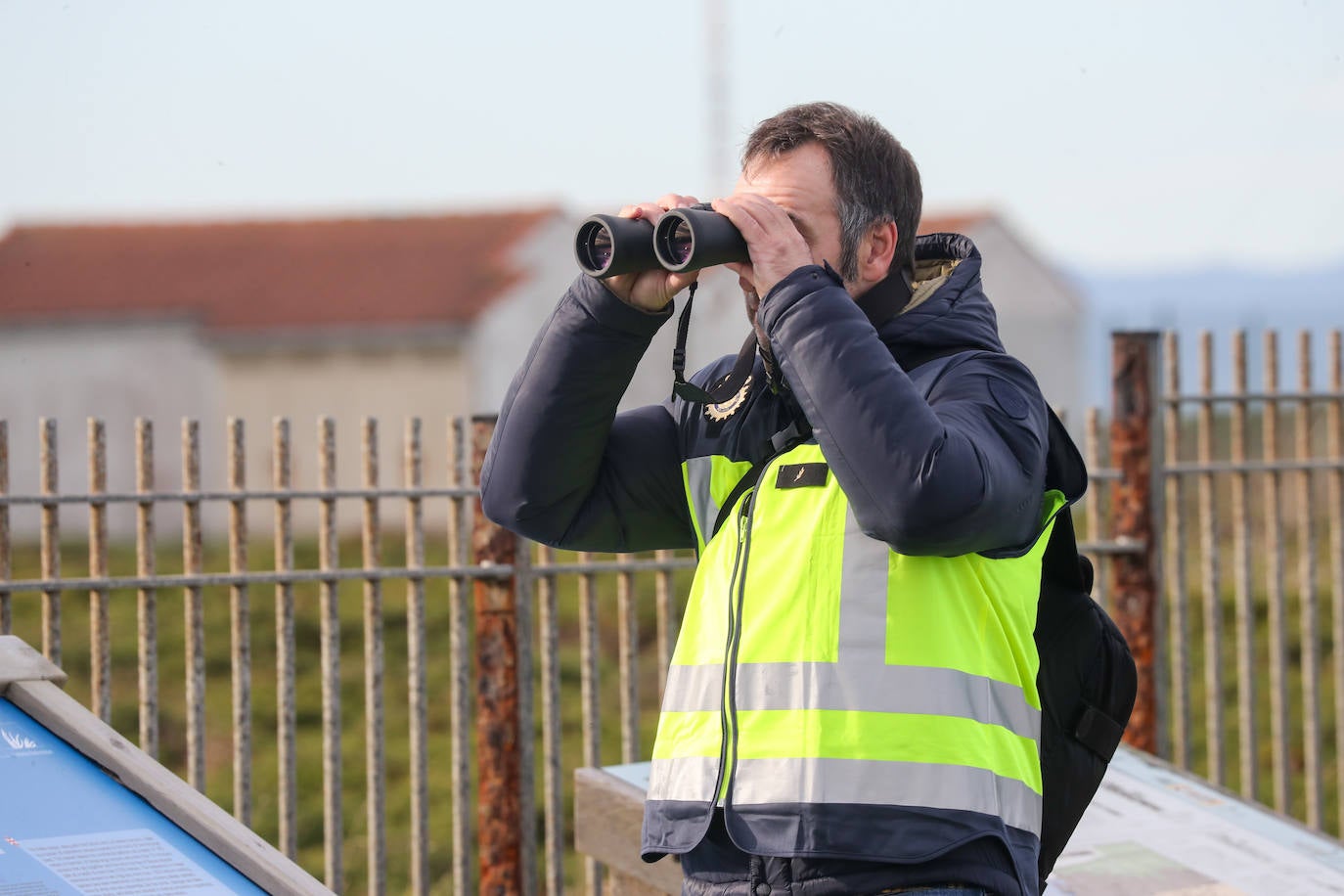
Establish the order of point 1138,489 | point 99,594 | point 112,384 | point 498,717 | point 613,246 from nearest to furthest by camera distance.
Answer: point 613,246 → point 99,594 → point 498,717 → point 1138,489 → point 112,384

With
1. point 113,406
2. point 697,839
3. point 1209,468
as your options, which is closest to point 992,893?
point 697,839

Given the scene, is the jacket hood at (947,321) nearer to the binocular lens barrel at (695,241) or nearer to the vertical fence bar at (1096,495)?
the binocular lens barrel at (695,241)

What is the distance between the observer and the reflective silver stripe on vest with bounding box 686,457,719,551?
236cm

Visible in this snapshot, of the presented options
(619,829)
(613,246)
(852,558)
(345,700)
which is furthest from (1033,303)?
(852,558)

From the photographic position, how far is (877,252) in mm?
2246

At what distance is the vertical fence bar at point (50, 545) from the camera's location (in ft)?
14.6

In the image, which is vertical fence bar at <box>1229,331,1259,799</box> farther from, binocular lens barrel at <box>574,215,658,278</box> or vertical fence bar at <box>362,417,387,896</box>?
binocular lens barrel at <box>574,215,658,278</box>

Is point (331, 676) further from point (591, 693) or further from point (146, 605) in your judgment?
point (591, 693)

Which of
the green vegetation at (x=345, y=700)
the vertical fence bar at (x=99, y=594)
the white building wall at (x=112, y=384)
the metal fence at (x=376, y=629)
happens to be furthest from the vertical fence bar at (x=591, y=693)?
the white building wall at (x=112, y=384)

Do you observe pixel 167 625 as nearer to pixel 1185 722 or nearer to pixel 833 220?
pixel 1185 722

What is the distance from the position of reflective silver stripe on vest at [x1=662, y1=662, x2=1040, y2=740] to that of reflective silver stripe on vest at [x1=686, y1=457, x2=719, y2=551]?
1.09 feet

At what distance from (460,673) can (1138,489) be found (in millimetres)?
2765

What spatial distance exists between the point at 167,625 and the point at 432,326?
11.6m

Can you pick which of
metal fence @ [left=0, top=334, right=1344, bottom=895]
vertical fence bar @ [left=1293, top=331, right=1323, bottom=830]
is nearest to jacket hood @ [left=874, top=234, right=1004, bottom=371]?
metal fence @ [left=0, top=334, right=1344, bottom=895]
